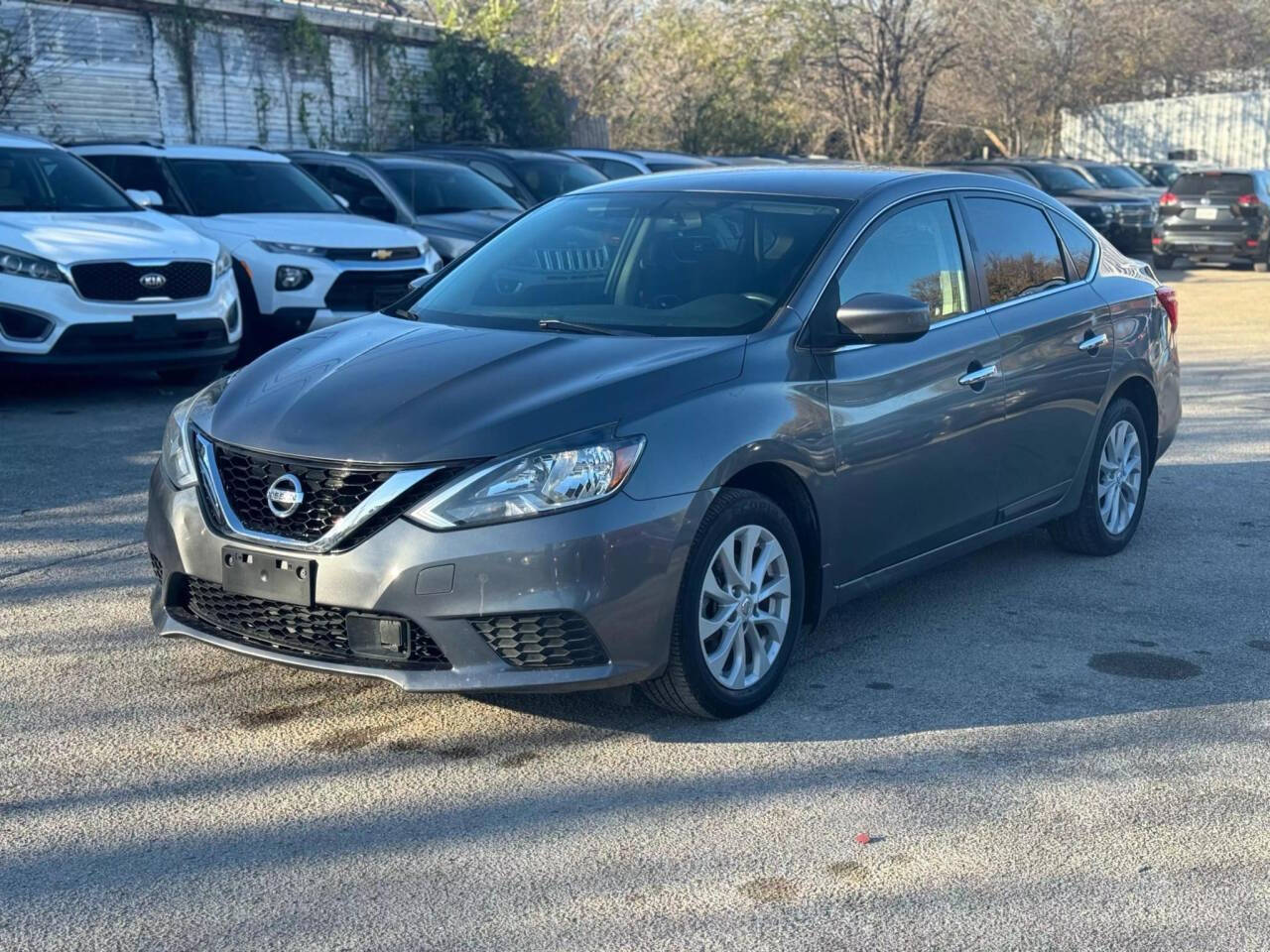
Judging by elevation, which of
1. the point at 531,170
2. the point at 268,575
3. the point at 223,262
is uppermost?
the point at 531,170

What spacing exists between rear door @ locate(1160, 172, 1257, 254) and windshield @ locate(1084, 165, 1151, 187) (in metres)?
3.31

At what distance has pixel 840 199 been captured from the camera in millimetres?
5543

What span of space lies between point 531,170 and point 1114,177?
1391cm

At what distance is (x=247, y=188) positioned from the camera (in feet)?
40.8

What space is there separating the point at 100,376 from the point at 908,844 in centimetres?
867

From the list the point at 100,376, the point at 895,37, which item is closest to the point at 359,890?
the point at 100,376

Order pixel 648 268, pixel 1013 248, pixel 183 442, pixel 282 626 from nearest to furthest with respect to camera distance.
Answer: pixel 282 626 < pixel 183 442 < pixel 648 268 < pixel 1013 248

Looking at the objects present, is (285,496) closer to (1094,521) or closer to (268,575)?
(268,575)

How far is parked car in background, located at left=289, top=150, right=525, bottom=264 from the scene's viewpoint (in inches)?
554

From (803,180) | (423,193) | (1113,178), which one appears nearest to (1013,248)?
(803,180)

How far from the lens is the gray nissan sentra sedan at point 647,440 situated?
4277 millimetres

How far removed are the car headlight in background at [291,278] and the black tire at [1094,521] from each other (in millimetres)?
6355

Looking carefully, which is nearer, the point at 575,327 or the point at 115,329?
the point at 575,327

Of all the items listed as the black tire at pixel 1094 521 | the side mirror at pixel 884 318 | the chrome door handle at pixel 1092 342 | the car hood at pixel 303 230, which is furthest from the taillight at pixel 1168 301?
the car hood at pixel 303 230
